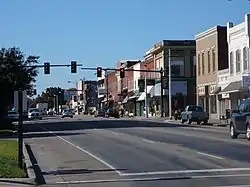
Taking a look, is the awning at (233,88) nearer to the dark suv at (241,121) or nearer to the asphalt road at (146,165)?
the dark suv at (241,121)

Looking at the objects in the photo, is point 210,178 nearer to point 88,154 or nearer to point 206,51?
point 88,154

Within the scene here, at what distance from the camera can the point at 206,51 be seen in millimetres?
71812

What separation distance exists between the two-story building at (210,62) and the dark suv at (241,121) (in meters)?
34.0

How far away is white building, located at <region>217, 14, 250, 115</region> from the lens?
57.6 meters

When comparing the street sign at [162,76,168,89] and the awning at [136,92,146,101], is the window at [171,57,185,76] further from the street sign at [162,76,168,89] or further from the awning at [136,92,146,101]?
the awning at [136,92,146,101]

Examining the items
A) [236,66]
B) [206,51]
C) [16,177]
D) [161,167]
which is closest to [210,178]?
[161,167]

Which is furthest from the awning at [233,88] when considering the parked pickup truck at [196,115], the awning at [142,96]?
the awning at [142,96]

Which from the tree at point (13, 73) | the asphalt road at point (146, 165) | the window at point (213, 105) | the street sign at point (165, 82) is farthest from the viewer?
the street sign at point (165, 82)

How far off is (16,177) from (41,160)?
6.32 meters

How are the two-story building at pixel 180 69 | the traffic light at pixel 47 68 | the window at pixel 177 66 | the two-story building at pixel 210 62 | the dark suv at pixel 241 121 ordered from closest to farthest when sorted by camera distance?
1. the dark suv at pixel 241 121
2. the traffic light at pixel 47 68
3. the two-story building at pixel 210 62
4. the two-story building at pixel 180 69
5. the window at pixel 177 66

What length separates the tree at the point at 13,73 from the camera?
4916cm

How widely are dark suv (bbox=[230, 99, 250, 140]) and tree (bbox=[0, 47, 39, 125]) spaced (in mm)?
20981

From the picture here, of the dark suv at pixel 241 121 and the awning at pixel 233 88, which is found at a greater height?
the awning at pixel 233 88

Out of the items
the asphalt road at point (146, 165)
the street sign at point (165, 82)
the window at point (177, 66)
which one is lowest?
the asphalt road at point (146, 165)
